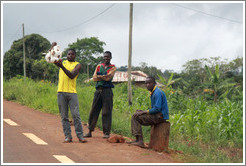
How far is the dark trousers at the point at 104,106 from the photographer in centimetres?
630

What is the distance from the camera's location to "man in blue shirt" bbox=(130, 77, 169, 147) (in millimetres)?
5461

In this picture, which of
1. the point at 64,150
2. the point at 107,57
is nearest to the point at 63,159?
the point at 64,150

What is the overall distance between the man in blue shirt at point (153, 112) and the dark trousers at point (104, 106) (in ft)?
2.46

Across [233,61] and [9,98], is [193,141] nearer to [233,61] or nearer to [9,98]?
[9,98]

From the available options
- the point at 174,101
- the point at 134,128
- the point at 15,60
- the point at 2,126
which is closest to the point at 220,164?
the point at 134,128

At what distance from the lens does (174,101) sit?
1145 centimetres

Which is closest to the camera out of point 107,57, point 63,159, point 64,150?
point 63,159

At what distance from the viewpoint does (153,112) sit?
217 inches

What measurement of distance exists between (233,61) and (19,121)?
124 feet

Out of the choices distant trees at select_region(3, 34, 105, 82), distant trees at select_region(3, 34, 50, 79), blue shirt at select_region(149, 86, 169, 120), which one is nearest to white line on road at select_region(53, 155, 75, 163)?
blue shirt at select_region(149, 86, 169, 120)

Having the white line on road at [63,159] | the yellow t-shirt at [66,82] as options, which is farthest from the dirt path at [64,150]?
the yellow t-shirt at [66,82]

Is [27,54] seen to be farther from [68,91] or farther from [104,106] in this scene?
[68,91]

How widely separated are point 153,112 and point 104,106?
1243 millimetres

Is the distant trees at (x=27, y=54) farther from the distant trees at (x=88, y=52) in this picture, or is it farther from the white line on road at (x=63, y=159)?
the white line on road at (x=63, y=159)
